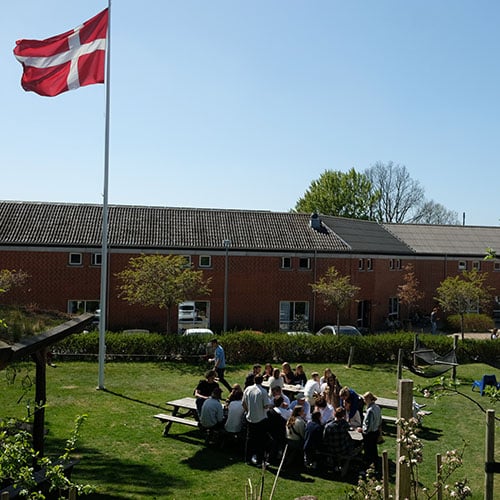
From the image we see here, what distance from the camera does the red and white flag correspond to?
1488 cm

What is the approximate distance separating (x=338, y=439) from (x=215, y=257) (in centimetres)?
2449

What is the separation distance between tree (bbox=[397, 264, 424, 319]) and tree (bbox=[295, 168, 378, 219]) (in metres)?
25.6

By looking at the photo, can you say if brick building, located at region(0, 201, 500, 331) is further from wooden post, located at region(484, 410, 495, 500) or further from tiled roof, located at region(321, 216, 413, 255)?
wooden post, located at region(484, 410, 495, 500)

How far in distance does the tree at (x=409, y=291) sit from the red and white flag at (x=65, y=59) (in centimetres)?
2920

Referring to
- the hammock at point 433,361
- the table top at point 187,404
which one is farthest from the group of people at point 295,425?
the hammock at point 433,361

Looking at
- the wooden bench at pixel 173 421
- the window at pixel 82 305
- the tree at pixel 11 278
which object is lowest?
the wooden bench at pixel 173 421

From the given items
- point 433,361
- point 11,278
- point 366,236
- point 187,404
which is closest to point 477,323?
point 366,236

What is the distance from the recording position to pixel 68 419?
14039 millimetres

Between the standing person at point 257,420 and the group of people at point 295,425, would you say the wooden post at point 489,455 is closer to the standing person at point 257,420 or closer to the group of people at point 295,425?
the group of people at point 295,425

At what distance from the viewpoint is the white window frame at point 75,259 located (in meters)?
33.1

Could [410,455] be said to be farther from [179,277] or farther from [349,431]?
Result: [179,277]

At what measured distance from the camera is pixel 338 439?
36.2 feet

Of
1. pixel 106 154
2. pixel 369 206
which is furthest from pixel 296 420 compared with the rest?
pixel 369 206

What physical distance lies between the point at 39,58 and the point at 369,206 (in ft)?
192
